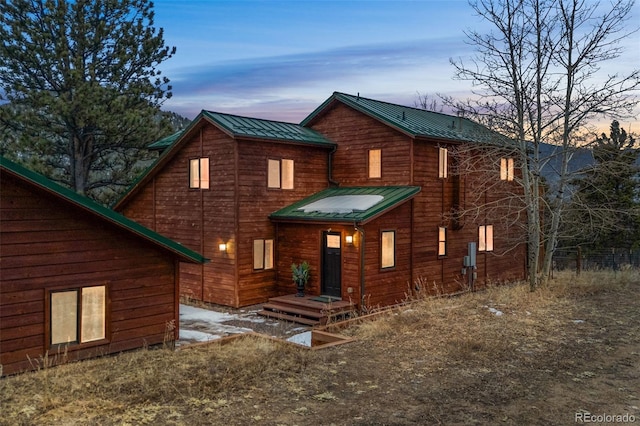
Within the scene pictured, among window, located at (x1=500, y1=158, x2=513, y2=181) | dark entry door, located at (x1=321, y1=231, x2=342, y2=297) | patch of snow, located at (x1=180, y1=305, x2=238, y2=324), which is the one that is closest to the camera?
patch of snow, located at (x1=180, y1=305, x2=238, y2=324)

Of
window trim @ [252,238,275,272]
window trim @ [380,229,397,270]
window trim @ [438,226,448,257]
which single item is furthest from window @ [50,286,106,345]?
window trim @ [438,226,448,257]

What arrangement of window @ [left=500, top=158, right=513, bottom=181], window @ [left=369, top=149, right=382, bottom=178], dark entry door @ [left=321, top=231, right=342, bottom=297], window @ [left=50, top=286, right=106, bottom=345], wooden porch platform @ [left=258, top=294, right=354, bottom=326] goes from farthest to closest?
1. window @ [left=500, top=158, right=513, bottom=181]
2. window @ [left=369, top=149, right=382, bottom=178]
3. dark entry door @ [left=321, top=231, right=342, bottom=297]
4. wooden porch platform @ [left=258, top=294, right=354, bottom=326]
5. window @ [left=50, top=286, right=106, bottom=345]

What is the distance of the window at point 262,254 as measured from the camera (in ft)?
60.7

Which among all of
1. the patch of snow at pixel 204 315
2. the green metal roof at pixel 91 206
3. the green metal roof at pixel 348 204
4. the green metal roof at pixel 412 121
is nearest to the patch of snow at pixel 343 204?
the green metal roof at pixel 348 204

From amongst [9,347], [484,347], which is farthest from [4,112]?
[484,347]

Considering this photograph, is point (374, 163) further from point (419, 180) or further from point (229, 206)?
point (229, 206)

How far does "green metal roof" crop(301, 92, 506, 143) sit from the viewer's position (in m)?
19.2

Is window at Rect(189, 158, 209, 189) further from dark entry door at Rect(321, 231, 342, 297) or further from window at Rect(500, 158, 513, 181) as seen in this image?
window at Rect(500, 158, 513, 181)

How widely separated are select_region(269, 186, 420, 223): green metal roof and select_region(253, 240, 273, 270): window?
1.03 m

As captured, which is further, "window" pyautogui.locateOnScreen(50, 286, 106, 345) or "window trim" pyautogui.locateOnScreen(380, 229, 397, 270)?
"window trim" pyautogui.locateOnScreen(380, 229, 397, 270)

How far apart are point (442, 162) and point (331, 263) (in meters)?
6.34

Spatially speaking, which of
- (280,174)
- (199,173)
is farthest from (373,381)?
(199,173)

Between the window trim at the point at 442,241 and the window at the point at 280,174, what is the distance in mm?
6194

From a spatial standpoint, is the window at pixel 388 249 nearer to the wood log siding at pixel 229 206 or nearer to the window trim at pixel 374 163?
the window trim at pixel 374 163
